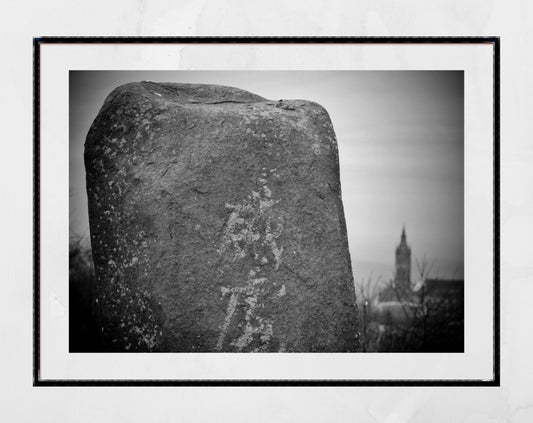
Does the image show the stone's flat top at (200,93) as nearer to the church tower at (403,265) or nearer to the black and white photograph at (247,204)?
the black and white photograph at (247,204)

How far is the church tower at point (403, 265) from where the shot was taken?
3.25 meters

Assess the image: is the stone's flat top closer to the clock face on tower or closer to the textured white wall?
the textured white wall

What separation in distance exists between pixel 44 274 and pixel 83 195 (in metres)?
0.35

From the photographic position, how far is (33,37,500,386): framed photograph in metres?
2.94

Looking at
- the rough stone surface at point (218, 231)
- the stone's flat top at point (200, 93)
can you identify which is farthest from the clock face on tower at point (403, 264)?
the stone's flat top at point (200, 93)

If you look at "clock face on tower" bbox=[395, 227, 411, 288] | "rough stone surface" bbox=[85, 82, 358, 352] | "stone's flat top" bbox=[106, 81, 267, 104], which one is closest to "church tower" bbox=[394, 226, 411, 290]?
"clock face on tower" bbox=[395, 227, 411, 288]

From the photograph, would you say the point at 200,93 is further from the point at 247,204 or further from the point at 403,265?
the point at 403,265

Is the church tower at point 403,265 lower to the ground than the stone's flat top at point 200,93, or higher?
lower

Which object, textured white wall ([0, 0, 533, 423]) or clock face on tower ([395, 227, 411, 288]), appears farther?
clock face on tower ([395, 227, 411, 288])

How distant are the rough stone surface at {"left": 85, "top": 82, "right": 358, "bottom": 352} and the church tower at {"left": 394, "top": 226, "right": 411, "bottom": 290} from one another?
0.34 meters

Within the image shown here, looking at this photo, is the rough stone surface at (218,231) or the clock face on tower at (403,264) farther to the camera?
the clock face on tower at (403,264)
